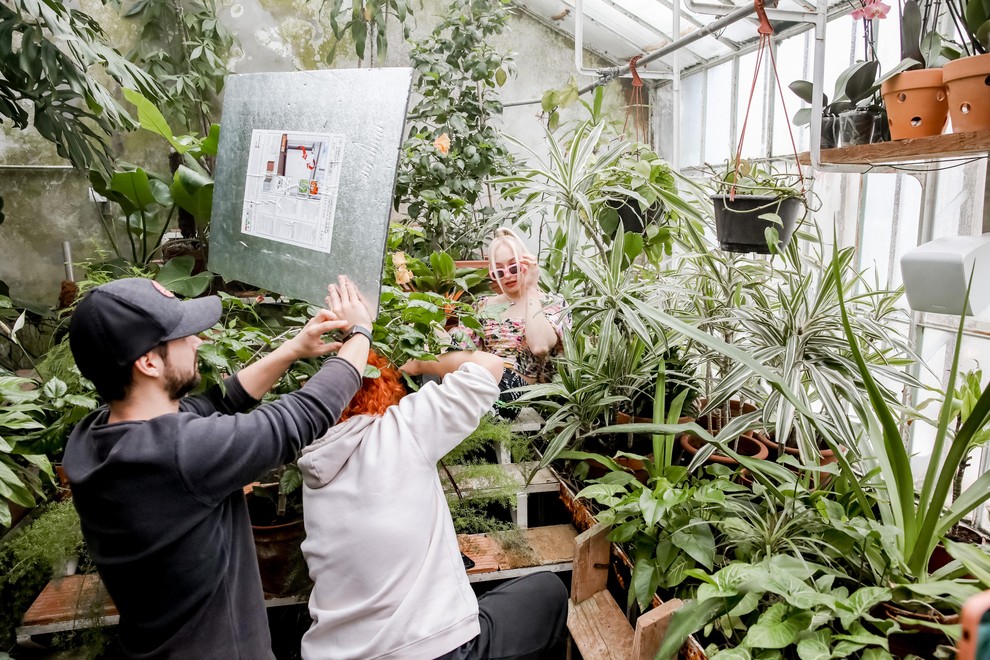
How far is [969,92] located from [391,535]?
1.41m

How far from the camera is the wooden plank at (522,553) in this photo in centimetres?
186

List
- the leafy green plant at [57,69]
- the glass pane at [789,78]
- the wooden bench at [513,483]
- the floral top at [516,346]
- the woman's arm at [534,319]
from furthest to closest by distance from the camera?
the glass pane at [789,78]
the floral top at [516,346]
the woman's arm at [534,319]
the leafy green plant at [57,69]
the wooden bench at [513,483]

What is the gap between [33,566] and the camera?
1.73m

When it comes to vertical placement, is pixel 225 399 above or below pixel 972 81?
below

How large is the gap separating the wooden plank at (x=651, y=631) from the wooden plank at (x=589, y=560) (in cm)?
36

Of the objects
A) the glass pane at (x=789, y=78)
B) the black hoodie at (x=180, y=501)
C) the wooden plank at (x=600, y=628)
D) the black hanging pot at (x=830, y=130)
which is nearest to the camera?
the black hoodie at (x=180, y=501)

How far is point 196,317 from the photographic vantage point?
3.92ft

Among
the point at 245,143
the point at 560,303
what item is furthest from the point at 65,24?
the point at 560,303

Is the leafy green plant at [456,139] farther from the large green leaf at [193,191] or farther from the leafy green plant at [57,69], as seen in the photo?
the large green leaf at [193,191]

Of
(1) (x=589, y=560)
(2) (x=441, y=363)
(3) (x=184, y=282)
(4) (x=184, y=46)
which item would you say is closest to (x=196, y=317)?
(2) (x=441, y=363)

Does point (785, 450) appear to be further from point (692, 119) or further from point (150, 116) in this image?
point (692, 119)

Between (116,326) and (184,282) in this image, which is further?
(184,282)

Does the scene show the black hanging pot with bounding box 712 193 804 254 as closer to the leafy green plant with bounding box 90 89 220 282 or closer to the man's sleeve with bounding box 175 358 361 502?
the man's sleeve with bounding box 175 358 361 502

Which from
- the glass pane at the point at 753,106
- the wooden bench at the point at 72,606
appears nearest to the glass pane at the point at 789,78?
the glass pane at the point at 753,106
